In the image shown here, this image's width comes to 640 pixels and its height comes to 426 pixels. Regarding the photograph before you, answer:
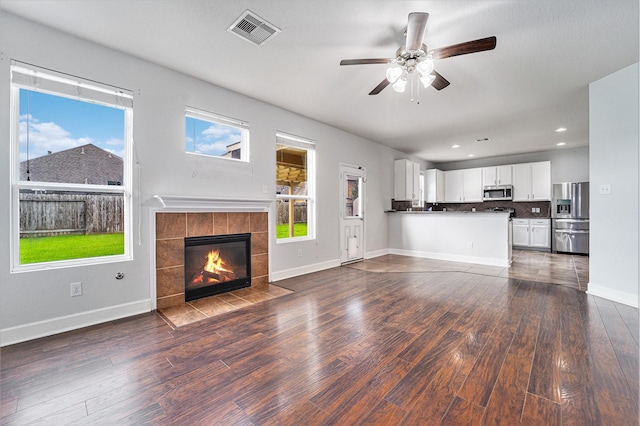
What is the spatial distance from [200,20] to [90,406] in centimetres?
294

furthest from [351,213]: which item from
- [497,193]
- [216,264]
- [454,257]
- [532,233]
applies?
[532,233]

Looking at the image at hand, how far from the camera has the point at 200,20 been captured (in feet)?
7.77

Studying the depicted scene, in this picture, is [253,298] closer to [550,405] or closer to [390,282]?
[390,282]

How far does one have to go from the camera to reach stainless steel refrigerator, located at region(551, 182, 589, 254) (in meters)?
6.45

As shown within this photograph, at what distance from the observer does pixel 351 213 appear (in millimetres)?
5918

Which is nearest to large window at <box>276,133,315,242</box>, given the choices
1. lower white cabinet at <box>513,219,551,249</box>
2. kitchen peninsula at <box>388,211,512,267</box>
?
kitchen peninsula at <box>388,211,512,267</box>

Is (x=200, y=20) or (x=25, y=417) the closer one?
(x=25, y=417)

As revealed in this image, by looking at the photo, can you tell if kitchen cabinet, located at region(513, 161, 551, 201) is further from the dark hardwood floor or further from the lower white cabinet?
the dark hardwood floor

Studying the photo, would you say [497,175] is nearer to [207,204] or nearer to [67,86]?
[207,204]

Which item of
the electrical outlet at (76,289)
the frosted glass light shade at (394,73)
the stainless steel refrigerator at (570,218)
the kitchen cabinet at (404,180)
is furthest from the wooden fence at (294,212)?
the stainless steel refrigerator at (570,218)

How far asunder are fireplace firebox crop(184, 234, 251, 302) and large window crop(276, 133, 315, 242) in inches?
28.6

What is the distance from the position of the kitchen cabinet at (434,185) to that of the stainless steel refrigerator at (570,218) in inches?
112

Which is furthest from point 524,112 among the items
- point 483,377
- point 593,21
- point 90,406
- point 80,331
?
point 80,331

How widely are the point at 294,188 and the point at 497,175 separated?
259 inches
